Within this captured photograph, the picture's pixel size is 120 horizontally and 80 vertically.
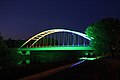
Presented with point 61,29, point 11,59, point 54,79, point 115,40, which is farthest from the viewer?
point 61,29

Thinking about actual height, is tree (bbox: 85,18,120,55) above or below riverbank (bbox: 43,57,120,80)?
above

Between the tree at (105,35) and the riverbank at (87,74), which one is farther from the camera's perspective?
the tree at (105,35)

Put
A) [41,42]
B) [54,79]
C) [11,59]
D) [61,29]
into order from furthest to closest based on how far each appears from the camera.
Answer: [41,42] < [61,29] < [11,59] < [54,79]

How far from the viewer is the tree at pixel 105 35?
1711 inches

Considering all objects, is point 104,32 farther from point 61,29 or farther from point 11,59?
point 61,29

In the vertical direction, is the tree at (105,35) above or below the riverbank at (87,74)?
above

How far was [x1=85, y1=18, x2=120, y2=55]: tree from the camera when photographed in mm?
43469

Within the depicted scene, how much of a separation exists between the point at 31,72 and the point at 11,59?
15.1 m

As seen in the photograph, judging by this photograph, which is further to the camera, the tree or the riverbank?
the tree

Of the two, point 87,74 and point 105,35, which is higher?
point 105,35

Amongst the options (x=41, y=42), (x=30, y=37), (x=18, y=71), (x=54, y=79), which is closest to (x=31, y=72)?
(x=18, y=71)

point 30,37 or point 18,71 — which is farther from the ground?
point 30,37

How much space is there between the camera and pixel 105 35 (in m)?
43.8

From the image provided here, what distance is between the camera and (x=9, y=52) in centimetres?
3148
